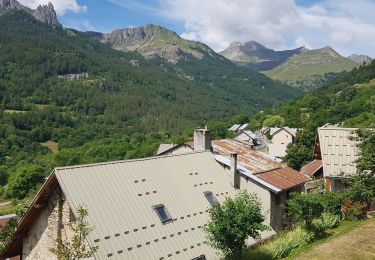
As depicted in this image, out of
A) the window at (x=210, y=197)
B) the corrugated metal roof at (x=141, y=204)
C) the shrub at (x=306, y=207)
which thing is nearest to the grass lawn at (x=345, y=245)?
the shrub at (x=306, y=207)

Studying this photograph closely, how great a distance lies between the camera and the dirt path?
18.7 metres

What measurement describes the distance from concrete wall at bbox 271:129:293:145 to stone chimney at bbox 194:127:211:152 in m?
92.5

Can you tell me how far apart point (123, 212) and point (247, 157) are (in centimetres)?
1351

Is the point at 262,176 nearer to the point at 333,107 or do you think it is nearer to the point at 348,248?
the point at 348,248

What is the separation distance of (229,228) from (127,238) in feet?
13.6

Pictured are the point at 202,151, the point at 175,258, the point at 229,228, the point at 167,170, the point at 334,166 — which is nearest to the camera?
the point at 229,228

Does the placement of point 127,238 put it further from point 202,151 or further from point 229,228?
point 202,151

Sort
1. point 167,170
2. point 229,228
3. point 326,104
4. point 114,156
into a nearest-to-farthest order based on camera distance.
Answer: point 229,228
point 167,170
point 114,156
point 326,104

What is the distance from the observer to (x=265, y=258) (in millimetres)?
Result: 19141

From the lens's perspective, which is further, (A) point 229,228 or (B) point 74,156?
(B) point 74,156

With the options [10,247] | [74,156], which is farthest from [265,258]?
[74,156]

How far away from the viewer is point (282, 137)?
390 feet

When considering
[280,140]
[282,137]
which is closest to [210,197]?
[280,140]

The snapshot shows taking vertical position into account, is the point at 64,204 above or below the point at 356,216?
above
